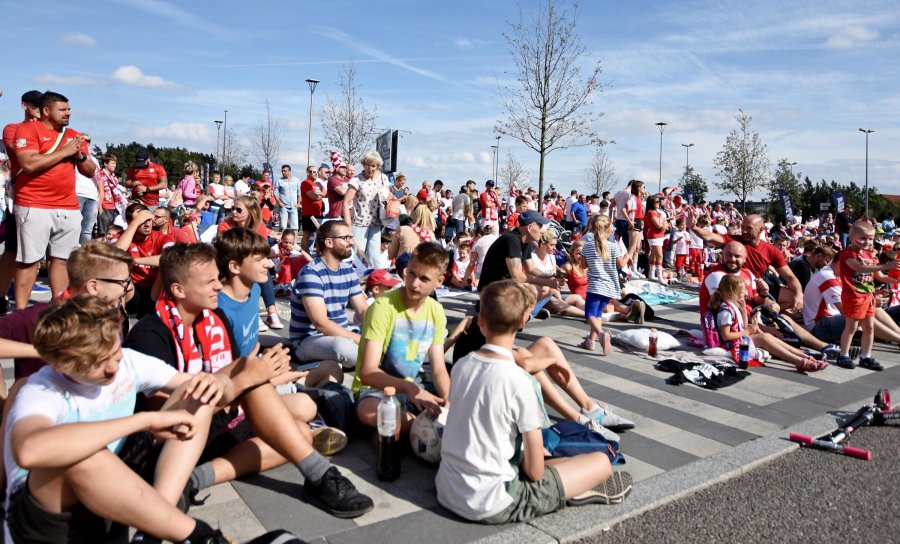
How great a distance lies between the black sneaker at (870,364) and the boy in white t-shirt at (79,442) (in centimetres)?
675

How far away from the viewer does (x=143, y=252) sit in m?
6.58

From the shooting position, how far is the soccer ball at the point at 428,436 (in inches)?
149

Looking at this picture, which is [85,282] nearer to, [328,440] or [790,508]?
[328,440]

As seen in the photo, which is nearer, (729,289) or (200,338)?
(200,338)

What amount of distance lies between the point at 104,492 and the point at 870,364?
719 centimetres

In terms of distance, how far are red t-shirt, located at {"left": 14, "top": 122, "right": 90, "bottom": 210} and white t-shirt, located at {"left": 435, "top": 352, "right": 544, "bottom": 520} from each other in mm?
4700

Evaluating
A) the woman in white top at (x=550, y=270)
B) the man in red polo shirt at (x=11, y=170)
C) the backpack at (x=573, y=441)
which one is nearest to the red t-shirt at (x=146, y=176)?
the man in red polo shirt at (x=11, y=170)

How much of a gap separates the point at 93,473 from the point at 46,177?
4.59m

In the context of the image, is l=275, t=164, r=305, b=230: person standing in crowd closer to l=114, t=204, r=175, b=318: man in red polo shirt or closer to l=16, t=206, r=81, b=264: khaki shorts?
l=114, t=204, r=175, b=318: man in red polo shirt

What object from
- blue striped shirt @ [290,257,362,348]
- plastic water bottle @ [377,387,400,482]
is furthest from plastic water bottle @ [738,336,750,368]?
plastic water bottle @ [377,387,400,482]

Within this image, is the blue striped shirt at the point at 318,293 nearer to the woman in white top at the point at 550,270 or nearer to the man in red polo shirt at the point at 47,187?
the man in red polo shirt at the point at 47,187

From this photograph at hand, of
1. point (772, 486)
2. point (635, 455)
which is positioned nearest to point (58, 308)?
point (635, 455)

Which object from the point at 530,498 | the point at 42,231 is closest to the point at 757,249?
the point at 530,498

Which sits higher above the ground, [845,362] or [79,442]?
[79,442]
